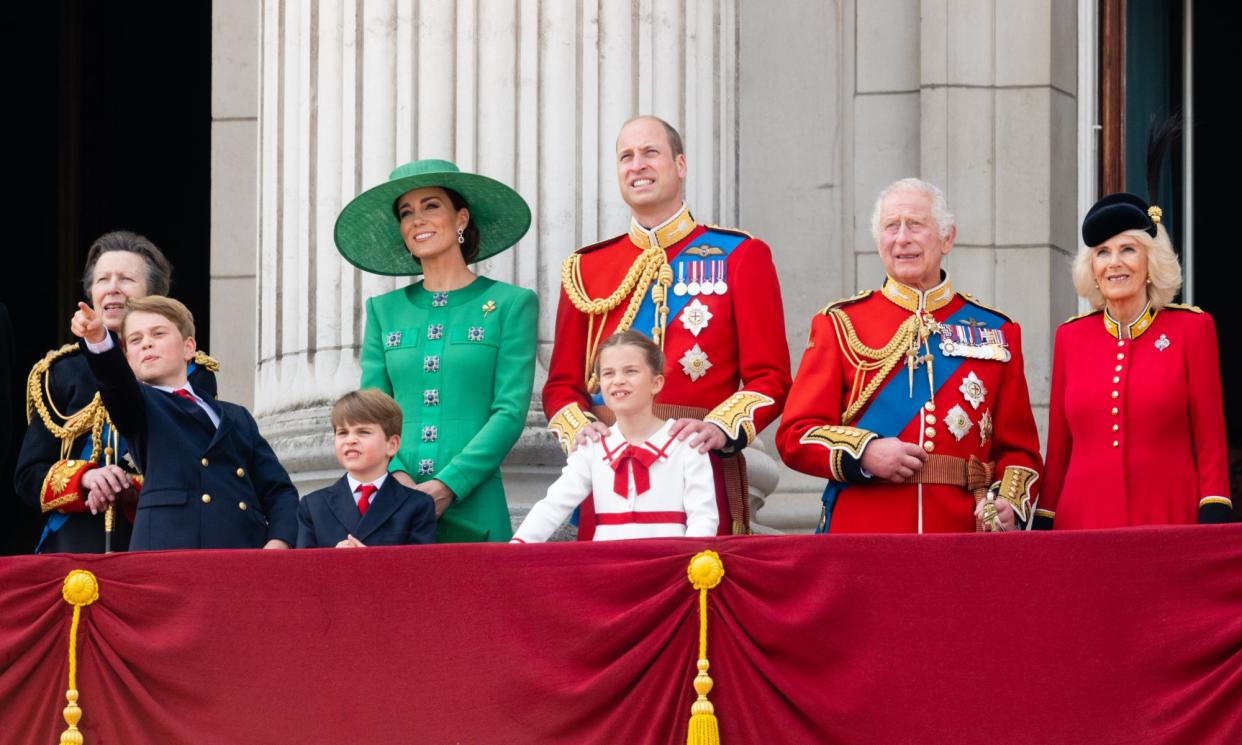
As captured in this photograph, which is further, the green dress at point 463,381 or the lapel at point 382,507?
the green dress at point 463,381

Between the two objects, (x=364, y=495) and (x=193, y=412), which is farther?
(x=193, y=412)

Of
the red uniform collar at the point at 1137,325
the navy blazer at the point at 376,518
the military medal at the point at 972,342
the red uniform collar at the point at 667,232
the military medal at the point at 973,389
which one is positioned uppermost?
the red uniform collar at the point at 667,232

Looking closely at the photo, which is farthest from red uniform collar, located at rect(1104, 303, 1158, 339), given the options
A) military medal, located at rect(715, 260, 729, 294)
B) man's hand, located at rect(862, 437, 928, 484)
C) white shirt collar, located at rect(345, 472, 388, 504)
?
white shirt collar, located at rect(345, 472, 388, 504)

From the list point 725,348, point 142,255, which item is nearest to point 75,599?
point 142,255

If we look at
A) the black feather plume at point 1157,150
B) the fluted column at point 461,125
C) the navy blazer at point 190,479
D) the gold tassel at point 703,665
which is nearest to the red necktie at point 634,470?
the gold tassel at point 703,665

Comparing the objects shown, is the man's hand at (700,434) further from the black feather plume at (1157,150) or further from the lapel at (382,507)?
the black feather plume at (1157,150)

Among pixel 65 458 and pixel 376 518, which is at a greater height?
pixel 65 458

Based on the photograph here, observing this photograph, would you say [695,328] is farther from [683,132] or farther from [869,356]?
[683,132]

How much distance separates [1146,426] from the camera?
6.88 metres

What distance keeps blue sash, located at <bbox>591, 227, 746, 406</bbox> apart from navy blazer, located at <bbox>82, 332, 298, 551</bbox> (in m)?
0.96

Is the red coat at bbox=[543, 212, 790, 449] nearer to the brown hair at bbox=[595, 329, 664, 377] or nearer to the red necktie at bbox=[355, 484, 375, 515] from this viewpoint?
the brown hair at bbox=[595, 329, 664, 377]

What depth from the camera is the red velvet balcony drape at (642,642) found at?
5902 mm

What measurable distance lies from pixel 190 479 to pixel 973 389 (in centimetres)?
205

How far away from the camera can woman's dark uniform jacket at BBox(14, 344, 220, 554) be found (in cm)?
734
